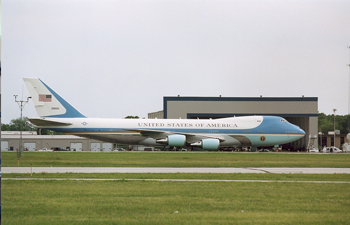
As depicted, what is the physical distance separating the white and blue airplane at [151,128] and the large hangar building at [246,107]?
18549 millimetres

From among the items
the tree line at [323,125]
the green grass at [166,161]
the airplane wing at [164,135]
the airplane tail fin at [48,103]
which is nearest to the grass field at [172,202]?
the green grass at [166,161]

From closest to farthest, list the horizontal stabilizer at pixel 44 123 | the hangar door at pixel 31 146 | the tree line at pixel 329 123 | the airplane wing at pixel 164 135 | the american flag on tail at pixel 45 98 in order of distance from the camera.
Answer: the horizontal stabilizer at pixel 44 123 → the airplane wing at pixel 164 135 → the american flag on tail at pixel 45 98 → the hangar door at pixel 31 146 → the tree line at pixel 329 123

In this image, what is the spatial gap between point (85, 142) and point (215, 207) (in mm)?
81911

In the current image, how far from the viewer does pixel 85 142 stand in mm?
91188

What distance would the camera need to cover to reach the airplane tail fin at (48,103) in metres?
52.2

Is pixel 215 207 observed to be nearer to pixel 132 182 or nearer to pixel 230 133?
pixel 132 182

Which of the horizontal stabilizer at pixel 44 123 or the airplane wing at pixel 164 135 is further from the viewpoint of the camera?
the airplane wing at pixel 164 135

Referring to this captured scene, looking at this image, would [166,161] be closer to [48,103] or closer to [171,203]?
[171,203]

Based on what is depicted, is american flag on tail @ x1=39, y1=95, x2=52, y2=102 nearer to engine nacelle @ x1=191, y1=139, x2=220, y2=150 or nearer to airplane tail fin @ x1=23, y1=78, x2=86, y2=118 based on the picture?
airplane tail fin @ x1=23, y1=78, x2=86, y2=118

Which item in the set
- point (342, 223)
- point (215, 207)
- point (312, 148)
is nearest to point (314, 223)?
point (342, 223)

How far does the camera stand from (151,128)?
5256 centimetres

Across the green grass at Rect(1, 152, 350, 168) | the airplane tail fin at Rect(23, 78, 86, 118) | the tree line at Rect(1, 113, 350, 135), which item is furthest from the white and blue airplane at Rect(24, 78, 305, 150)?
the tree line at Rect(1, 113, 350, 135)

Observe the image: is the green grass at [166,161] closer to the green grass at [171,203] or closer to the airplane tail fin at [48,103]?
the green grass at [171,203]

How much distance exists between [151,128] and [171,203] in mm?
40058
